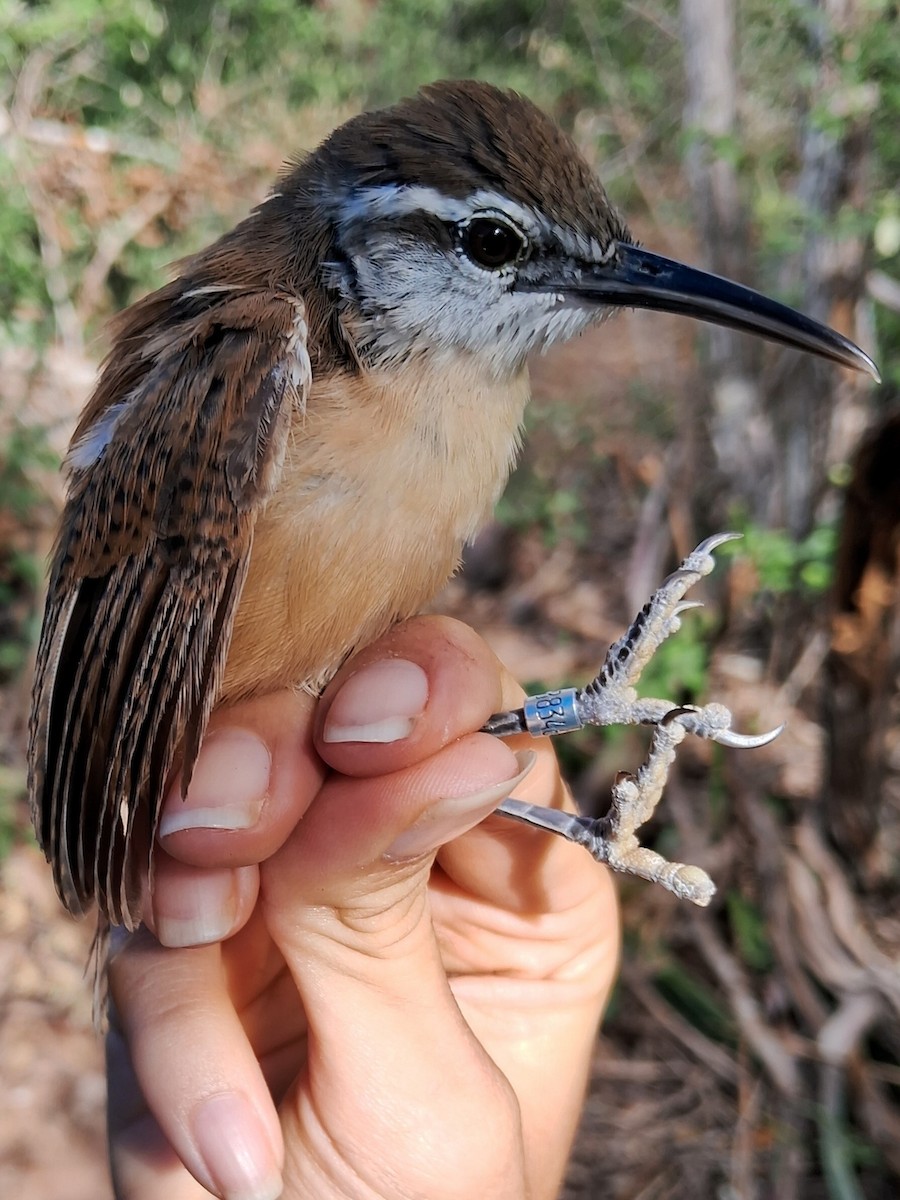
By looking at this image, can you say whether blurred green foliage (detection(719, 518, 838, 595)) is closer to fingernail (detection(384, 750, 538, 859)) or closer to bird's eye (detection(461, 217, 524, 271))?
bird's eye (detection(461, 217, 524, 271))

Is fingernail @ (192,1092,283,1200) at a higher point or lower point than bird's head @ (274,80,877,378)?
lower

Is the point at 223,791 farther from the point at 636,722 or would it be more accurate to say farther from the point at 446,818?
the point at 636,722

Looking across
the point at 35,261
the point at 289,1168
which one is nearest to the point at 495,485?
the point at 289,1168

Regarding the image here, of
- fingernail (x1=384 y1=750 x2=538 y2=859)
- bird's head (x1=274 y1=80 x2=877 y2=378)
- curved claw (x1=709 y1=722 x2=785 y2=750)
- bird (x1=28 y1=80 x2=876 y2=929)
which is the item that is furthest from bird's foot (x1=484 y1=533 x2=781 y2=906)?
bird's head (x1=274 y1=80 x2=877 y2=378)

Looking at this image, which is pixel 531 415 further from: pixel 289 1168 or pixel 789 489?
pixel 289 1168

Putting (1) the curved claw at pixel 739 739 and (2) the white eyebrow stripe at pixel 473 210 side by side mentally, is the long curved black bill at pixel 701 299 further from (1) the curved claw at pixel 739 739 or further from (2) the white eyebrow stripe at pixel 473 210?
(1) the curved claw at pixel 739 739

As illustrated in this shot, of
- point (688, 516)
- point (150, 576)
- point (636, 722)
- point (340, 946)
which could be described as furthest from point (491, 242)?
point (688, 516)
